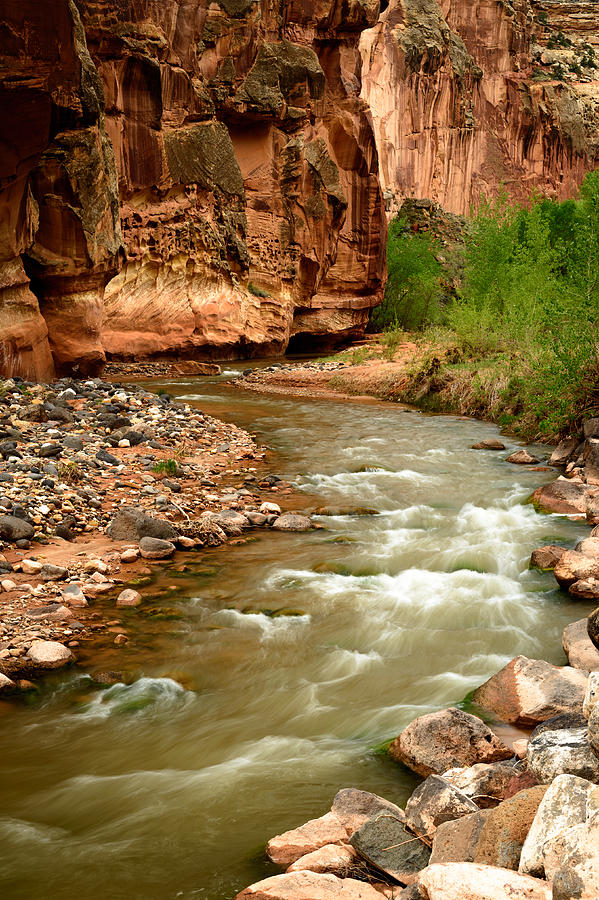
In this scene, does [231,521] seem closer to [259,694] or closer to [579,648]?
[259,694]

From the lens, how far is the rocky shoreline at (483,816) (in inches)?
94.1

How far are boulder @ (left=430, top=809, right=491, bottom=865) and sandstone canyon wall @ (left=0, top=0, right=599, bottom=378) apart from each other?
40.5 feet

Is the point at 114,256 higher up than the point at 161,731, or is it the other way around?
the point at 114,256

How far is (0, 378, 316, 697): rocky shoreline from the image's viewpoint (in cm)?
565

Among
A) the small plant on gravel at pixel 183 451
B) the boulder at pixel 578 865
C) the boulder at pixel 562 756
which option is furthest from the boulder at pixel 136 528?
the boulder at pixel 578 865

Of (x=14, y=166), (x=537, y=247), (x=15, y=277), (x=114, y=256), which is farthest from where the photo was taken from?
(x=537, y=247)

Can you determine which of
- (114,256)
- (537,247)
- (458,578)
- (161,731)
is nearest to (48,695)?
(161,731)

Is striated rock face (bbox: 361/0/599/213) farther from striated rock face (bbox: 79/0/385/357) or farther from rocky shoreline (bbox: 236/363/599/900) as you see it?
rocky shoreline (bbox: 236/363/599/900)

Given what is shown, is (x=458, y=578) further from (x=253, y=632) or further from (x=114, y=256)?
(x=114, y=256)

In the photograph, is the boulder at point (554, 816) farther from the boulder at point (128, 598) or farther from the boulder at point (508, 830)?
the boulder at point (128, 598)

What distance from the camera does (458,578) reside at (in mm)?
7000

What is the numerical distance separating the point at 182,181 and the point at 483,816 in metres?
25.9

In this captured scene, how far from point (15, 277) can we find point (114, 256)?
12.5ft

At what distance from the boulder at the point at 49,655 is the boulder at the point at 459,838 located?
302 centimetres
